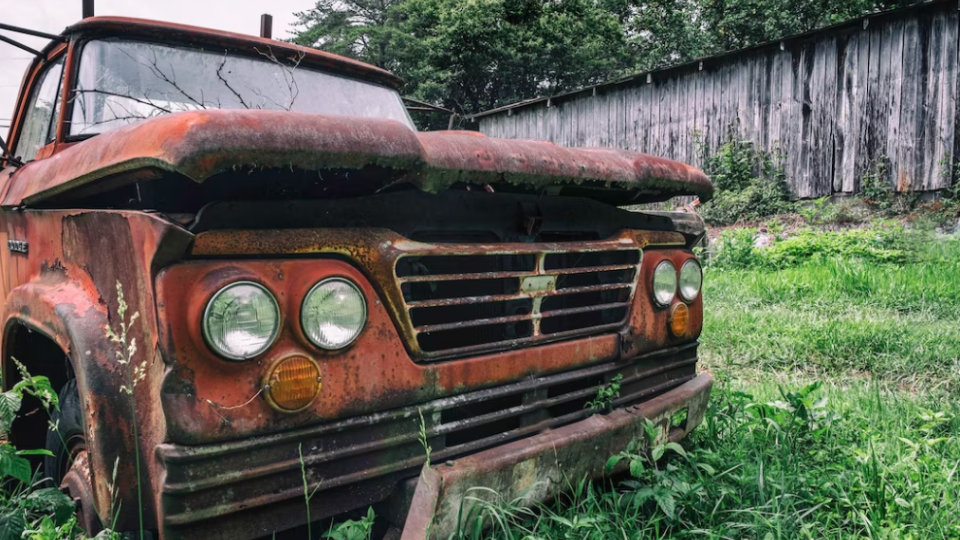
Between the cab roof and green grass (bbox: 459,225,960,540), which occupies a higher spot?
the cab roof

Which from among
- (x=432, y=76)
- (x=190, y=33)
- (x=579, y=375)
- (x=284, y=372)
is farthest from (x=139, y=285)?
(x=432, y=76)

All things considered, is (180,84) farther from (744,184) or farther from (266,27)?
(744,184)

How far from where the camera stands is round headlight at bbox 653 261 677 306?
7.59 ft

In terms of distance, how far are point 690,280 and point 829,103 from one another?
36.2 feet

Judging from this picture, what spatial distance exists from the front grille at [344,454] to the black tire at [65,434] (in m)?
0.60

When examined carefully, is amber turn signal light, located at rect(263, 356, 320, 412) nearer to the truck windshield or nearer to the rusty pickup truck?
the rusty pickup truck

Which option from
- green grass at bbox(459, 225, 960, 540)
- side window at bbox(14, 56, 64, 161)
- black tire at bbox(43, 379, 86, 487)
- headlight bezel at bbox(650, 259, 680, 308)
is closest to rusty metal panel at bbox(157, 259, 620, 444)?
green grass at bbox(459, 225, 960, 540)

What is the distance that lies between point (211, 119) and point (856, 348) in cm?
430

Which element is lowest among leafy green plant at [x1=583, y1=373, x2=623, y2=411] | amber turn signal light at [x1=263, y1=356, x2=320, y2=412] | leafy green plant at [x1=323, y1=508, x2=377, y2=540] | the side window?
leafy green plant at [x1=323, y1=508, x2=377, y2=540]

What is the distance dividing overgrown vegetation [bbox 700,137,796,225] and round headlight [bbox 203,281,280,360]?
1195 cm

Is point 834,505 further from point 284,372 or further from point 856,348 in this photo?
point 856,348

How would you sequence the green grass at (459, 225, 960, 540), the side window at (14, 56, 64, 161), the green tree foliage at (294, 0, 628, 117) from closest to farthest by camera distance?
the green grass at (459, 225, 960, 540) → the side window at (14, 56, 64, 161) → the green tree foliage at (294, 0, 628, 117)

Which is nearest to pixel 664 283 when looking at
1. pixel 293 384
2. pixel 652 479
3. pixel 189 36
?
pixel 652 479

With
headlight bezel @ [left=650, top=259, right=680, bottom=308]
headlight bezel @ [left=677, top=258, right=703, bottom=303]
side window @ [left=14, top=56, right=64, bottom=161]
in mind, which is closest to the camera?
headlight bezel @ [left=650, top=259, right=680, bottom=308]
